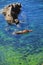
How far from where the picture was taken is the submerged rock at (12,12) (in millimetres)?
1373

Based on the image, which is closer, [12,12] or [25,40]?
[25,40]

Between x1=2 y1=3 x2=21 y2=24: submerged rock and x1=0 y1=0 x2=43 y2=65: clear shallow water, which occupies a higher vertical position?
x1=2 y1=3 x2=21 y2=24: submerged rock

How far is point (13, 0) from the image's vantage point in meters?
1.46

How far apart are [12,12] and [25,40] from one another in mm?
253

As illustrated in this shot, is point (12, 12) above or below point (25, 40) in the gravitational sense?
above

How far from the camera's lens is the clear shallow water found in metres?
1.20

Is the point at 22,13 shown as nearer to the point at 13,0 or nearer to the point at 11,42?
the point at 13,0

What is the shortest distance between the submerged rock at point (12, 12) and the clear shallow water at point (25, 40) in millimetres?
30

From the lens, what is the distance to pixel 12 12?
1412 mm

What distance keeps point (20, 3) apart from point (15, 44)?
0.34 metres

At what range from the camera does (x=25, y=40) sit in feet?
4.21

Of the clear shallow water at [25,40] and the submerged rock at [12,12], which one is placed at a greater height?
the submerged rock at [12,12]

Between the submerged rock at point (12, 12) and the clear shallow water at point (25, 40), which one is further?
the submerged rock at point (12, 12)

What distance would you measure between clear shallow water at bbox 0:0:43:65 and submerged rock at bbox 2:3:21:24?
30 millimetres
